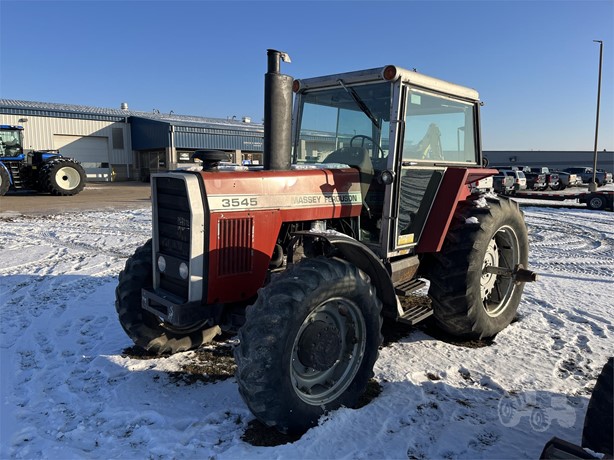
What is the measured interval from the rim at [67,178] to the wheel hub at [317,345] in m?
19.3

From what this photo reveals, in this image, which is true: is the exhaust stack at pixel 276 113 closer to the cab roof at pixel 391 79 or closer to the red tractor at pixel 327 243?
the red tractor at pixel 327 243

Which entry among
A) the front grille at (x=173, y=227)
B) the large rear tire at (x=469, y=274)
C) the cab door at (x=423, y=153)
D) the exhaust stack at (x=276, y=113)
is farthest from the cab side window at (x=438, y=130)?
the front grille at (x=173, y=227)

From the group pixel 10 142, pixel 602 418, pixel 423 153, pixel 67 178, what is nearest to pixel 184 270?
pixel 423 153

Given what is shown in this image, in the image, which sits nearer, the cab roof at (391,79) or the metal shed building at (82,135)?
the cab roof at (391,79)

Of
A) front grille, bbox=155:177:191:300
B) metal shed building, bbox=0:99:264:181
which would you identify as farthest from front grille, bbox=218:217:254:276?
metal shed building, bbox=0:99:264:181

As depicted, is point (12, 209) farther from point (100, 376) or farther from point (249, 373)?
point (249, 373)

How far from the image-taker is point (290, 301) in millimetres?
2781

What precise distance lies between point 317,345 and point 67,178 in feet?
64.7

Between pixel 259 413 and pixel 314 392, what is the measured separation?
0.56 m

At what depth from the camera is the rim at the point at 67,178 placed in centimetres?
1923

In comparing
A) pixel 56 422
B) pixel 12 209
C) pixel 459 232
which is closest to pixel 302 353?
pixel 56 422

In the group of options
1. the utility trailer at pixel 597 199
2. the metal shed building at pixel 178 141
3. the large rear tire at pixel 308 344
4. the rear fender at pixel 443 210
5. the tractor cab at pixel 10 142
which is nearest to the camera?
the large rear tire at pixel 308 344

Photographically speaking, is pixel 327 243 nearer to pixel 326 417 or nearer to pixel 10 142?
pixel 326 417

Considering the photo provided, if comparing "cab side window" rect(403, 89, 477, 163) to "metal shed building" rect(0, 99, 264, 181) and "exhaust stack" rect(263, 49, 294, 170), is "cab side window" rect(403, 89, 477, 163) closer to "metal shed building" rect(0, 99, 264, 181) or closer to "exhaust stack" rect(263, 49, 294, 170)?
"exhaust stack" rect(263, 49, 294, 170)
